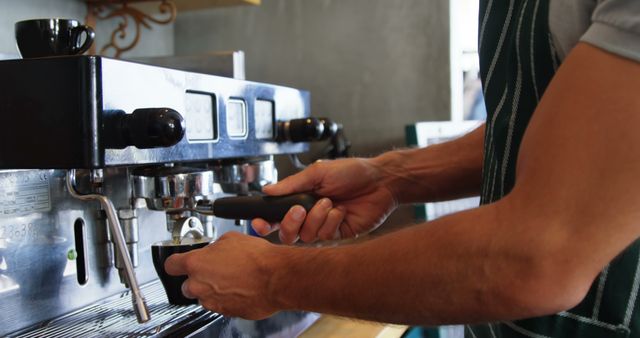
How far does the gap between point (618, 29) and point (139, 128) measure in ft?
1.23

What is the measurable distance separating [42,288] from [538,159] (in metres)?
0.47

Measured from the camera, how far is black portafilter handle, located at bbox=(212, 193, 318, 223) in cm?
66

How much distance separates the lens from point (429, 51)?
1.32m

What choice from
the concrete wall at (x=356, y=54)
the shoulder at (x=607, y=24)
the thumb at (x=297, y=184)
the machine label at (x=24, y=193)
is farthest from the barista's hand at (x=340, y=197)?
the concrete wall at (x=356, y=54)

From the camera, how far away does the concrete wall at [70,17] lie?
1.03 m

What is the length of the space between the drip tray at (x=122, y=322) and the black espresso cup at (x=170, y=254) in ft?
0.04

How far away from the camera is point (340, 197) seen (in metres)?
0.79

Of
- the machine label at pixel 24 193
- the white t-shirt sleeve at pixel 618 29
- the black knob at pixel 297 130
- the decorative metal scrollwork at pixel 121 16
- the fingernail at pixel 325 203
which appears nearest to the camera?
the white t-shirt sleeve at pixel 618 29

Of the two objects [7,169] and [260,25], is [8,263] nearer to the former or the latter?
[7,169]

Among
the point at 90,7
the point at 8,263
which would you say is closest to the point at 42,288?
the point at 8,263

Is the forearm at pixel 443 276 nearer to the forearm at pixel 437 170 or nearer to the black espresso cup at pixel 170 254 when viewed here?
the black espresso cup at pixel 170 254

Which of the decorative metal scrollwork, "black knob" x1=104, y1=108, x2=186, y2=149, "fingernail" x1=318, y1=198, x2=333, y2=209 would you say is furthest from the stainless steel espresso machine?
the decorative metal scrollwork

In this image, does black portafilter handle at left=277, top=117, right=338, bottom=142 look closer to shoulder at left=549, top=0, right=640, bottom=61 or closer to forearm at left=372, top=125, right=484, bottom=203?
forearm at left=372, top=125, right=484, bottom=203

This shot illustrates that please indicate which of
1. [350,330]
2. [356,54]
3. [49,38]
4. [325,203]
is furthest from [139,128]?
[356,54]
